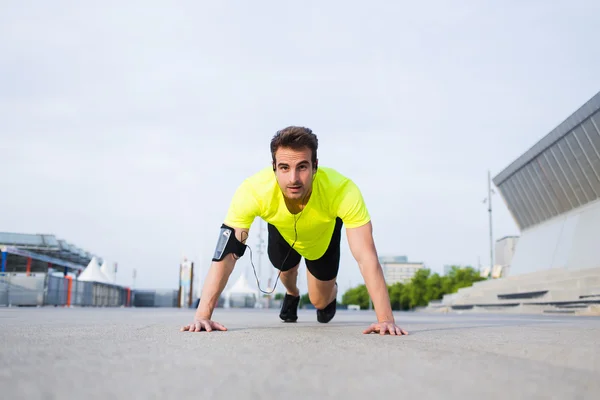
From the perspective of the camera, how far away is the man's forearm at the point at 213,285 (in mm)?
4469

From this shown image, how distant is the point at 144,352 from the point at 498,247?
6396 cm

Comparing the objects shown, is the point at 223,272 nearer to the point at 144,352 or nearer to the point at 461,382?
the point at 144,352

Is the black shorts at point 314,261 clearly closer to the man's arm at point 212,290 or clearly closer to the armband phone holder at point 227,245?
the armband phone holder at point 227,245

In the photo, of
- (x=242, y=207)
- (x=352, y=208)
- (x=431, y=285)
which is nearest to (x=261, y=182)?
(x=242, y=207)

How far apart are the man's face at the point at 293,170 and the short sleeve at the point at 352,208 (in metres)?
0.38

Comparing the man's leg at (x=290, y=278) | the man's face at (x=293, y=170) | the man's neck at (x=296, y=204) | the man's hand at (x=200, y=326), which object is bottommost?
the man's hand at (x=200, y=326)

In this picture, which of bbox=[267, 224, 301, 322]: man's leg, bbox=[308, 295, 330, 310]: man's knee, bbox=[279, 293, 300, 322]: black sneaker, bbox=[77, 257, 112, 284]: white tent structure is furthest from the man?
bbox=[77, 257, 112, 284]: white tent structure

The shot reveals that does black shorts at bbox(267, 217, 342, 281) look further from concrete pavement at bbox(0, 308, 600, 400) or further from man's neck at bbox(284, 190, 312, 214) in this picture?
concrete pavement at bbox(0, 308, 600, 400)

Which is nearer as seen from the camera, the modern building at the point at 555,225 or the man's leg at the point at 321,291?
the man's leg at the point at 321,291

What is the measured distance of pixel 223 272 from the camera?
461 centimetres

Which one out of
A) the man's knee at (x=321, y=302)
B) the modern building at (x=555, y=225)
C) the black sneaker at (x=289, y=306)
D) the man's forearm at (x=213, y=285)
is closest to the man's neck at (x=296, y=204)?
the man's forearm at (x=213, y=285)

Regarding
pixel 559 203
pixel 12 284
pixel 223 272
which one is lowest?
pixel 223 272

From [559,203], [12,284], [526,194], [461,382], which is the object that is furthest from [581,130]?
[461,382]

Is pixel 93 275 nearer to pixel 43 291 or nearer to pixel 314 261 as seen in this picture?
pixel 43 291
